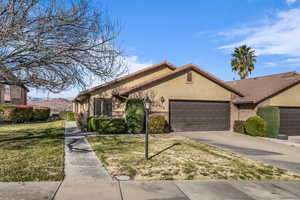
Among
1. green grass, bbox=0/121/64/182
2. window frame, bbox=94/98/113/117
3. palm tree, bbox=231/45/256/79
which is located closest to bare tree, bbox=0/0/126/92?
green grass, bbox=0/121/64/182

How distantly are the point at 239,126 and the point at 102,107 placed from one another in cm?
1079

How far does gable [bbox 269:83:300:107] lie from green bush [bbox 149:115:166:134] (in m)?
8.56

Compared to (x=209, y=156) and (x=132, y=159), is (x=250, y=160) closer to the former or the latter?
(x=209, y=156)

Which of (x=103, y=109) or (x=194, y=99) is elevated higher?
(x=194, y=99)

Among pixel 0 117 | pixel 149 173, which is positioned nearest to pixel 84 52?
pixel 149 173

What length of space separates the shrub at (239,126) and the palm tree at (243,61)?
23317 mm

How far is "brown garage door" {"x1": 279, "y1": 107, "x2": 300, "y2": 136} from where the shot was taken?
1750 centimetres

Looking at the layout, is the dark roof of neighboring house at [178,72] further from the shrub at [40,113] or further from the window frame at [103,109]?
the shrub at [40,113]

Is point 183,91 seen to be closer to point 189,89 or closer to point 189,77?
point 189,89

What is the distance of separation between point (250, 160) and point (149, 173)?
445 centimetres

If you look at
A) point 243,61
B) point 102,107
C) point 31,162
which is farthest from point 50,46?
point 243,61

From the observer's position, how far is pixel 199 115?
1756cm

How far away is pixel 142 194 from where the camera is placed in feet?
16.8

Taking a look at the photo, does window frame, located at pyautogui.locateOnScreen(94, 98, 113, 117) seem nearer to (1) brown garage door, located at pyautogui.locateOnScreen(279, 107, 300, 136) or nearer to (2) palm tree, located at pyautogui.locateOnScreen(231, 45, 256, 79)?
(1) brown garage door, located at pyautogui.locateOnScreen(279, 107, 300, 136)
